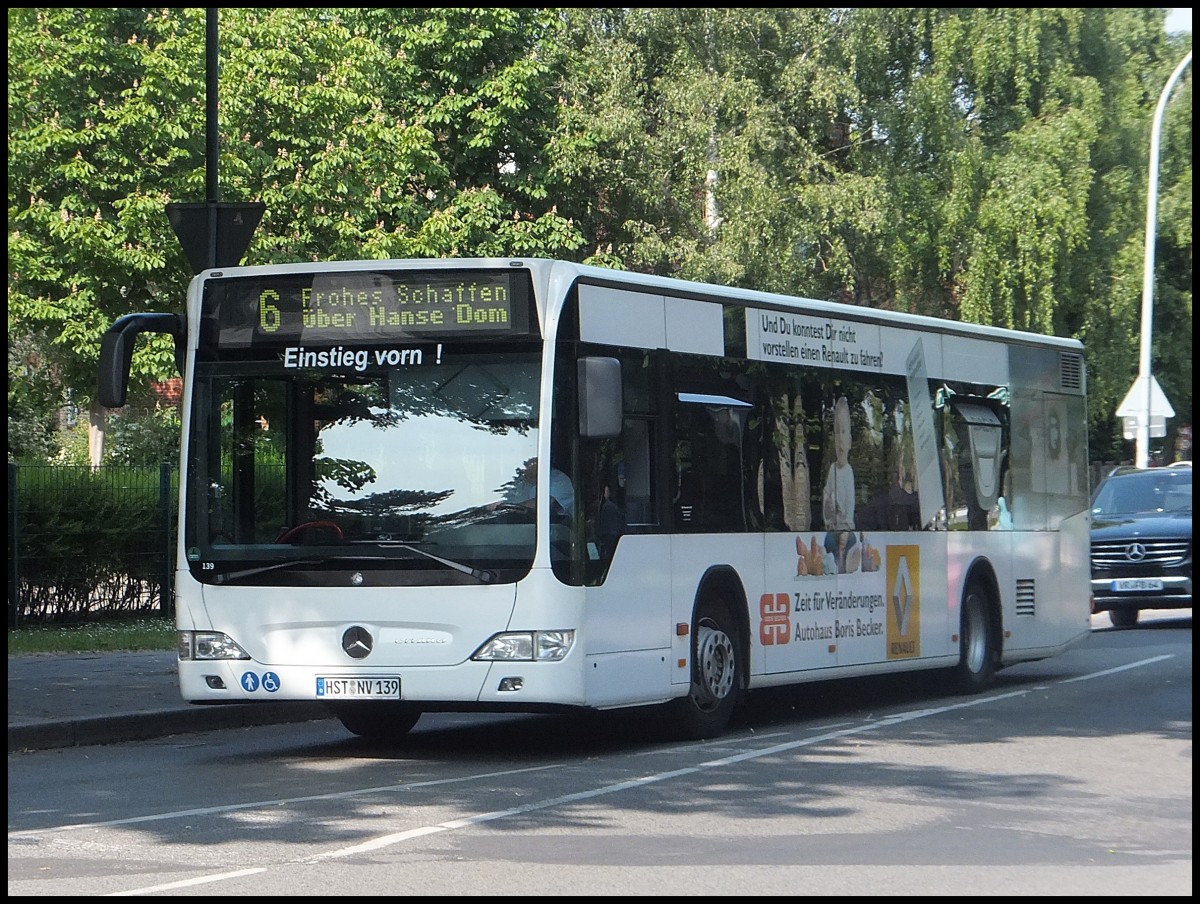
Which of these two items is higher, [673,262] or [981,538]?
[673,262]

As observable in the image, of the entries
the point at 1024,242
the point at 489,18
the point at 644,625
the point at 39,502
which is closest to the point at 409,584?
the point at 644,625

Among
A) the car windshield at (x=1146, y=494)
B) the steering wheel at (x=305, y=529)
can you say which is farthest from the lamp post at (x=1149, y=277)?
the steering wheel at (x=305, y=529)

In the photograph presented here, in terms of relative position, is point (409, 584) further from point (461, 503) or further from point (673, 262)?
point (673, 262)

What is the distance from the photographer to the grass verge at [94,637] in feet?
60.8

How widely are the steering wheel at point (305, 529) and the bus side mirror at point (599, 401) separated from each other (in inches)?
60.5

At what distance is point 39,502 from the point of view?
21.6 m

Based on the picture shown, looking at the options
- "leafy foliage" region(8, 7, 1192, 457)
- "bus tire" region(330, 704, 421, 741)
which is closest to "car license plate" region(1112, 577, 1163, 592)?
"leafy foliage" region(8, 7, 1192, 457)

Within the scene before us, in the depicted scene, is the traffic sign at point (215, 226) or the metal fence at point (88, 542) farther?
the metal fence at point (88, 542)

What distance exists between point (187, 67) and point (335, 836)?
26511 millimetres

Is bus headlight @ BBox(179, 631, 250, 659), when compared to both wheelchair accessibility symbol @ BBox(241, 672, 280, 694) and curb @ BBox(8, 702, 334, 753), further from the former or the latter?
curb @ BBox(8, 702, 334, 753)

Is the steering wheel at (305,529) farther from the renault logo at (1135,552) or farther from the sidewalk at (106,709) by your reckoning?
the renault logo at (1135,552)

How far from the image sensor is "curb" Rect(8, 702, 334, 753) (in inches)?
483

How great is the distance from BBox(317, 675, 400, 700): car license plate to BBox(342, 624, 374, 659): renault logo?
0.13m

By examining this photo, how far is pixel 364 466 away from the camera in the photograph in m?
11.1
